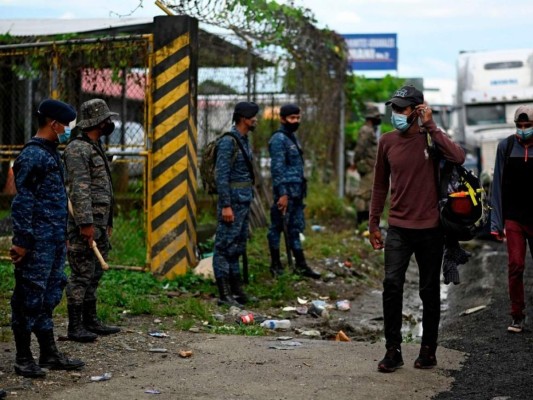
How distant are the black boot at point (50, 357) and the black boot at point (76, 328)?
880 mm

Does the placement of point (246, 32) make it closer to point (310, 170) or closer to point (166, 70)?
point (166, 70)

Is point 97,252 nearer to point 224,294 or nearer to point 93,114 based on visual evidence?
point 93,114

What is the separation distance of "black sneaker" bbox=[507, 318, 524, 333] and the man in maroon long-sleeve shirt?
70.6 inches

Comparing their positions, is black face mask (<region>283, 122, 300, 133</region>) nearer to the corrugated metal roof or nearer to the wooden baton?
the corrugated metal roof

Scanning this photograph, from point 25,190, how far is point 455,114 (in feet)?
63.0

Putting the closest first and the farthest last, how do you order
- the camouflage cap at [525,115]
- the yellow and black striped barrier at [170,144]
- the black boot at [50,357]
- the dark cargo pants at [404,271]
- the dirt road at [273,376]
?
the dirt road at [273,376] < the black boot at [50,357] < the dark cargo pants at [404,271] < the camouflage cap at [525,115] < the yellow and black striped barrier at [170,144]

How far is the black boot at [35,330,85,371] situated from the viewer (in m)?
6.63

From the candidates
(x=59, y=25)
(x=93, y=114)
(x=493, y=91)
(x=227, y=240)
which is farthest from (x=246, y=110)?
(x=493, y=91)

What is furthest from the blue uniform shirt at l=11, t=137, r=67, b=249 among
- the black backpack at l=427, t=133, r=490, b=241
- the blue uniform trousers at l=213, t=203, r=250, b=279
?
the blue uniform trousers at l=213, t=203, r=250, b=279

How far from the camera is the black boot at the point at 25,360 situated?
6.34 meters

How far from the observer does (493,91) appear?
21453 millimetres

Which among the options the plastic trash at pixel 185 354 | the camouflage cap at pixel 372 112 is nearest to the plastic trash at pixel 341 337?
→ the plastic trash at pixel 185 354

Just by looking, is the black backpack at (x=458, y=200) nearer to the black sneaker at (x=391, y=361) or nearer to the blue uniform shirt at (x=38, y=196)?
the black sneaker at (x=391, y=361)

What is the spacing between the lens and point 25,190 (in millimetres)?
6258
